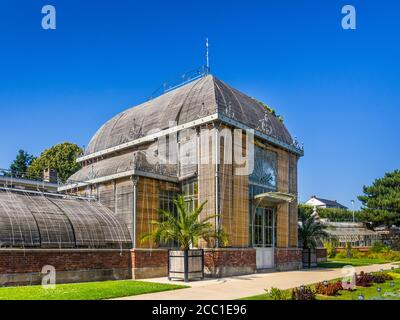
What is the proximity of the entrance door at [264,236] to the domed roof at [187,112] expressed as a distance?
19.1 feet

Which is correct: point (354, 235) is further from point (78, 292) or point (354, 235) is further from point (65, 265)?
point (78, 292)

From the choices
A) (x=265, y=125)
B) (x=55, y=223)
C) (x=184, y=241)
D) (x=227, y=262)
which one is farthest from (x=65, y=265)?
(x=265, y=125)

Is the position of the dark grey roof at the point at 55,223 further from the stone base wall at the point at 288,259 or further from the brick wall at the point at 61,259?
the stone base wall at the point at 288,259

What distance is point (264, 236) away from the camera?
30.1 meters

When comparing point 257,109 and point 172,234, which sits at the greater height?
point 257,109

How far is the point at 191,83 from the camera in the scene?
3253cm

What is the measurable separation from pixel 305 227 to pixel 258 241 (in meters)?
7.77

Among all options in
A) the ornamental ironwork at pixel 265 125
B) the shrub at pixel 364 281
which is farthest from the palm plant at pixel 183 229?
the ornamental ironwork at pixel 265 125

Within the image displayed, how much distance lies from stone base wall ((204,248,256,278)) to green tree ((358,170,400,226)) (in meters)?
35.6

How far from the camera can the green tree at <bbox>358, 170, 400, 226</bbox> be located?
185 feet

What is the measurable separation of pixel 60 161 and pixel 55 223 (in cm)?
3757

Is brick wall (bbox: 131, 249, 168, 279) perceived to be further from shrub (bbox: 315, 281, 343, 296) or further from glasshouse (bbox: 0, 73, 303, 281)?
shrub (bbox: 315, 281, 343, 296)
